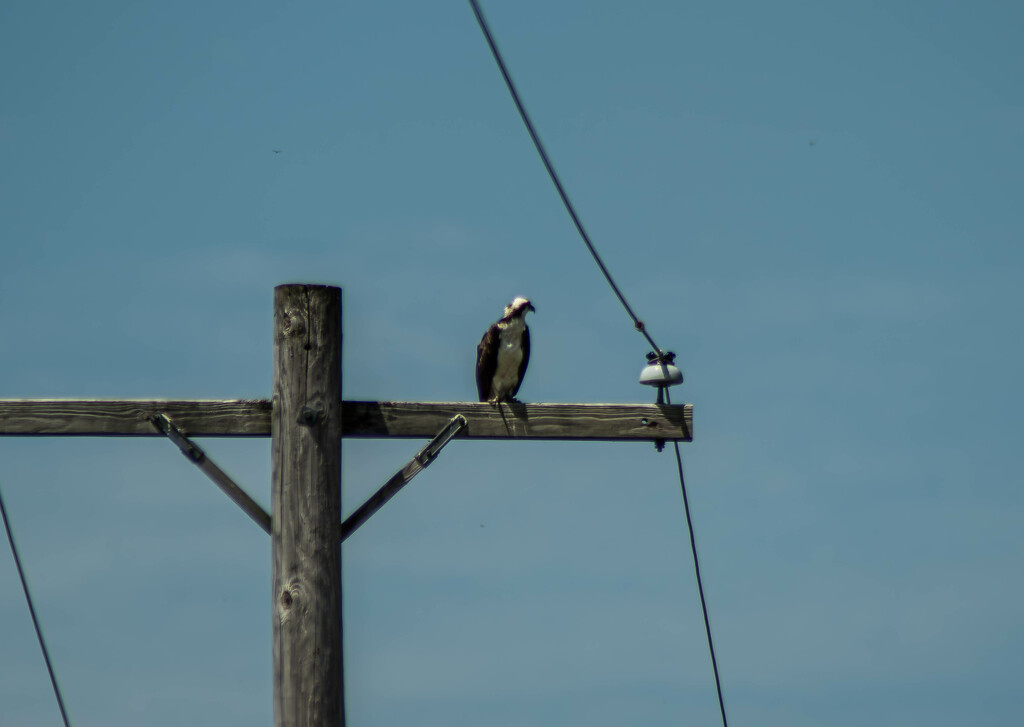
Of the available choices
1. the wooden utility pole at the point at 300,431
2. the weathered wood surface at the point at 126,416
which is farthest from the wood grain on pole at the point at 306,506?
the weathered wood surface at the point at 126,416

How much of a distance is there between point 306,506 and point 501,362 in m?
3.19

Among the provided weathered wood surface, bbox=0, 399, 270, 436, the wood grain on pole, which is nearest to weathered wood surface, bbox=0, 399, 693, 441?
weathered wood surface, bbox=0, 399, 270, 436

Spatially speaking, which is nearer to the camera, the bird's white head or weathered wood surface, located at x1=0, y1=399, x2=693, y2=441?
weathered wood surface, located at x1=0, y1=399, x2=693, y2=441

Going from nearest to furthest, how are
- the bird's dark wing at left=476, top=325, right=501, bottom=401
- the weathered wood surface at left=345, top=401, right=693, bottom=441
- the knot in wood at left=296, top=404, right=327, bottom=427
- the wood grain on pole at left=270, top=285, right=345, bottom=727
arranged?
1. the wood grain on pole at left=270, top=285, right=345, bottom=727
2. the knot in wood at left=296, top=404, right=327, bottom=427
3. the weathered wood surface at left=345, top=401, right=693, bottom=441
4. the bird's dark wing at left=476, top=325, right=501, bottom=401

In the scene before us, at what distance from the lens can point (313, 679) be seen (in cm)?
457

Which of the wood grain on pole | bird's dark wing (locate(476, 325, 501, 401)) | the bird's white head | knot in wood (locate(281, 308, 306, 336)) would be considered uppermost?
the bird's white head

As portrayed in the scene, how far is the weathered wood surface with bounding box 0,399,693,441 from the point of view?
16.2ft

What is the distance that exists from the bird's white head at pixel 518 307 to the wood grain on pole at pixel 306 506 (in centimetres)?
331

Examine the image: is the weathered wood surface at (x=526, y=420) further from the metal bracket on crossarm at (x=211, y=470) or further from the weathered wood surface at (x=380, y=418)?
the metal bracket on crossarm at (x=211, y=470)

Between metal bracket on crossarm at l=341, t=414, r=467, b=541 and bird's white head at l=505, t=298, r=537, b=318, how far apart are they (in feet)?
9.80

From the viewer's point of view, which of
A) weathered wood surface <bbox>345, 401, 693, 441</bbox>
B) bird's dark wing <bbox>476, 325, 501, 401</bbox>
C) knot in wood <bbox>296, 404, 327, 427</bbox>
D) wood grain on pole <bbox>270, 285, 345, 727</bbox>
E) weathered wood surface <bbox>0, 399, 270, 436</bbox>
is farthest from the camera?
bird's dark wing <bbox>476, 325, 501, 401</bbox>

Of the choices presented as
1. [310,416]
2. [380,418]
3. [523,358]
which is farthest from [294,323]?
[523,358]

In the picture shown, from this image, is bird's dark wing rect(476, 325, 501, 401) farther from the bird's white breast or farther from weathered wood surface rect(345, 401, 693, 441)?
weathered wood surface rect(345, 401, 693, 441)

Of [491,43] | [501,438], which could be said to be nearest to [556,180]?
A: [491,43]
